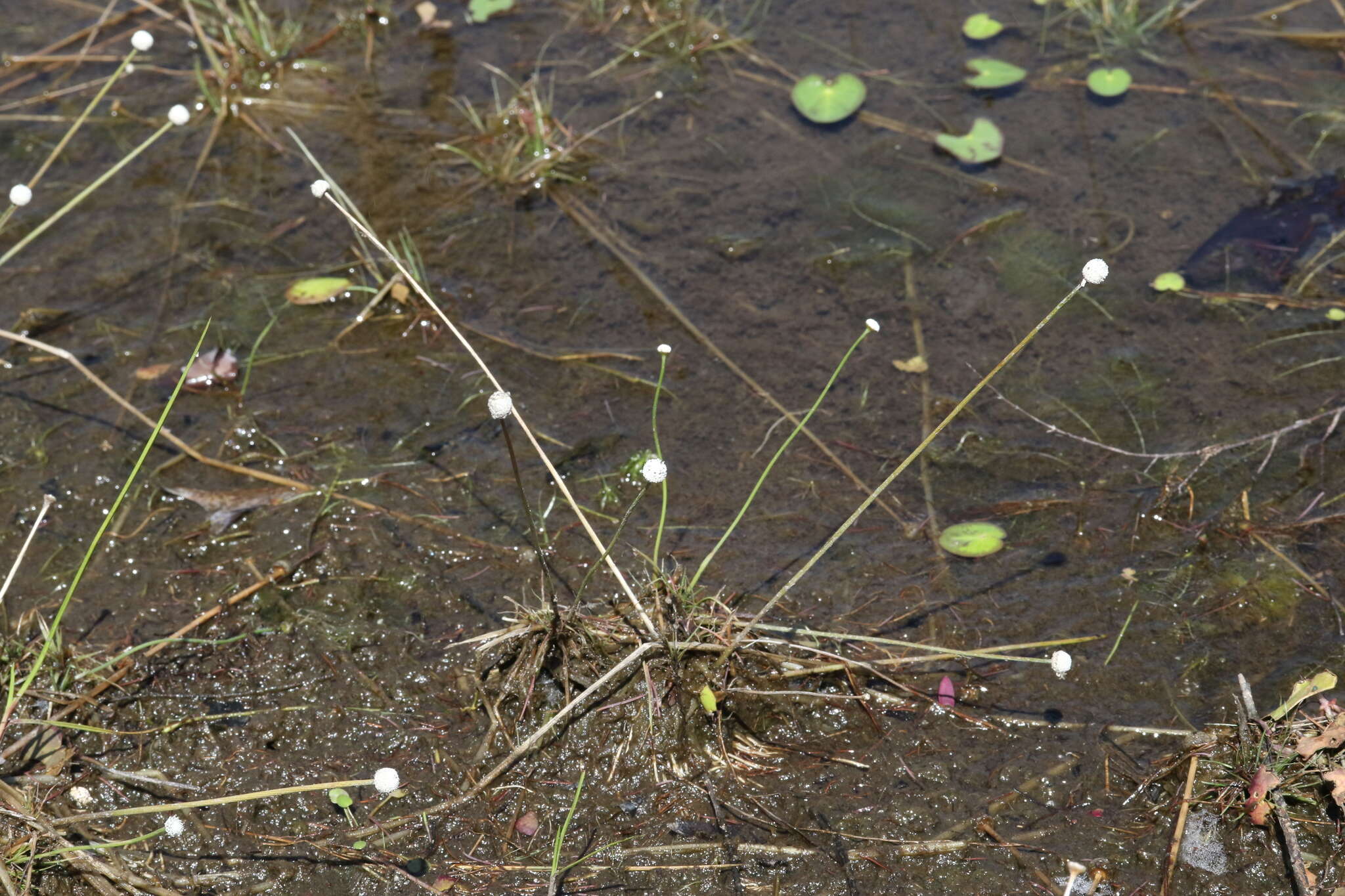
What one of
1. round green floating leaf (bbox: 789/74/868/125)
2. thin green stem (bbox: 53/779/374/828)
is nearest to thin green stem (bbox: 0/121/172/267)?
thin green stem (bbox: 53/779/374/828)

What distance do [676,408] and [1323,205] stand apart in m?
2.51

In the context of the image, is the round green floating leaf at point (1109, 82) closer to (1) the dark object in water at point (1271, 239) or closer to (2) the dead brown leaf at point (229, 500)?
(1) the dark object in water at point (1271, 239)

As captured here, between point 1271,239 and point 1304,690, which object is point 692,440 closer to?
point 1304,690

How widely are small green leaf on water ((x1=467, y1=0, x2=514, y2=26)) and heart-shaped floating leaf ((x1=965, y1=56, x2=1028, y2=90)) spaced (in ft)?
6.80

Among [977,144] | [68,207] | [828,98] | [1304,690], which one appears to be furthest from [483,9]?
[1304,690]

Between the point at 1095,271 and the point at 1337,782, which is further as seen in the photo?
the point at 1337,782

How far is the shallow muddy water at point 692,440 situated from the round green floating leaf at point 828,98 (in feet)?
0.26

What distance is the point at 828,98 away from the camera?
4.37 m

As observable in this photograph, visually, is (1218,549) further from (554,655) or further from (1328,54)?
(1328,54)

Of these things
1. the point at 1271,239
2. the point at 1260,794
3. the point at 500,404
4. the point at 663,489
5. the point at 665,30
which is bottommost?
the point at 1260,794

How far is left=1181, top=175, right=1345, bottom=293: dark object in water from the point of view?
12.1ft

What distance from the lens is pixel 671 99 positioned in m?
4.52

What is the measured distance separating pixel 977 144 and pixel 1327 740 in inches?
99.7

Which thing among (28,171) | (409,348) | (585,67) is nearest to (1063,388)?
(409,348)
